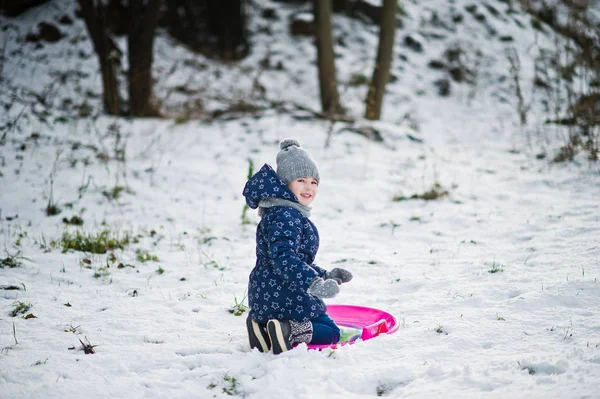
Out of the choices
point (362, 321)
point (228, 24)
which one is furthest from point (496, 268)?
point (228, 24)

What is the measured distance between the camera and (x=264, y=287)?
2.87 m

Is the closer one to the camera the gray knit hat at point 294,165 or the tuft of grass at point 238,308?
the gray knit hat at point 294,165

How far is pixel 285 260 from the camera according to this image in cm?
269

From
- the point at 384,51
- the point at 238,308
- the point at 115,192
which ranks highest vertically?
the point at 384,51

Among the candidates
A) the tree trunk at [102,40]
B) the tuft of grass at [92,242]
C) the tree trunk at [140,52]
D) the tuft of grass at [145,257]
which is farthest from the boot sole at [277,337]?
the tree trunk at [140,52]

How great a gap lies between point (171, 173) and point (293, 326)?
489 centimetres

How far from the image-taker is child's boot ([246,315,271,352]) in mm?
2877

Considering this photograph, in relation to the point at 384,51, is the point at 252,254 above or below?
below

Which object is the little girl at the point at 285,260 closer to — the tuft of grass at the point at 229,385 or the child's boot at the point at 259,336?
the child's boot at the point at 259,336

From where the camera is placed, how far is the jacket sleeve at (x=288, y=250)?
2658 mm

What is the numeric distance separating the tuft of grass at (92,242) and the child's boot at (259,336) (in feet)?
8.08

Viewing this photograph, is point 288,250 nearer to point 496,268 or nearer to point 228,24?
point 496,268

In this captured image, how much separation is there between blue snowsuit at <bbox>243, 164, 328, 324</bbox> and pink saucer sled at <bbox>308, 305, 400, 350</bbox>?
1.01ft

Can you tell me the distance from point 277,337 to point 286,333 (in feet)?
0.19
